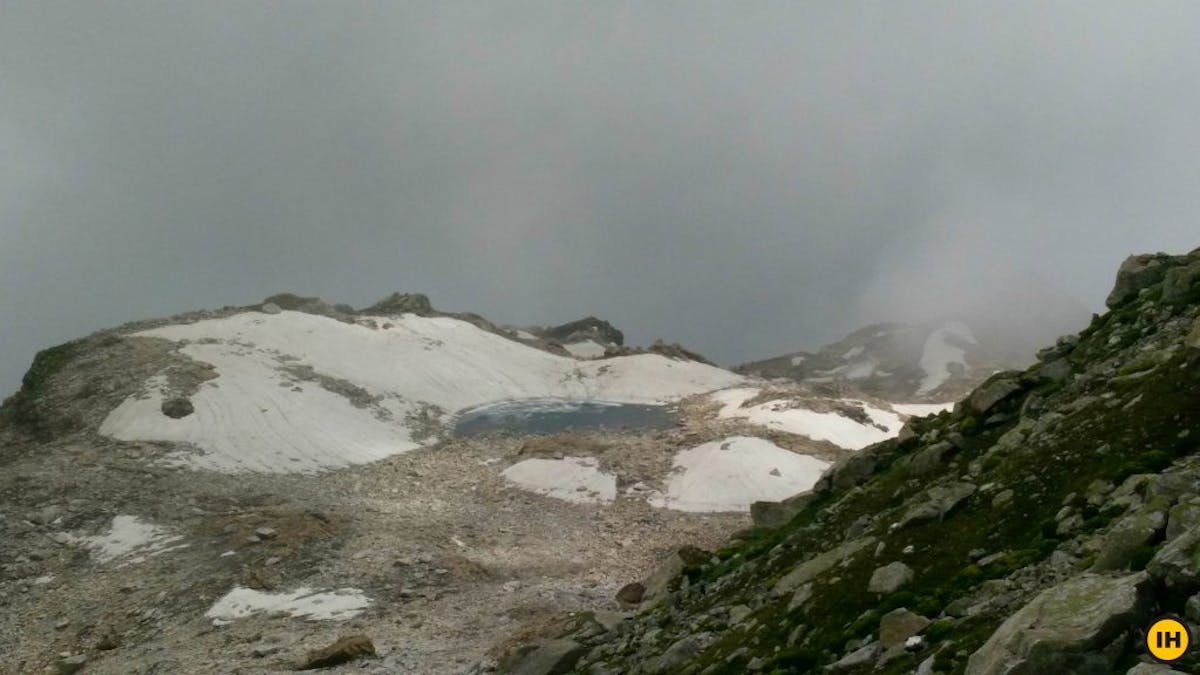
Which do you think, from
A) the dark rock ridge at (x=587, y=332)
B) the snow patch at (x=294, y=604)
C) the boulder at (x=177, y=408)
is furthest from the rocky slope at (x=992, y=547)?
the dark rock ridge at (x=587, y=332)

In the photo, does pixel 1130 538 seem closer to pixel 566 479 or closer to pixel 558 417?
pixel 566 479

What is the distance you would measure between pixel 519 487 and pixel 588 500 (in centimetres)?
508

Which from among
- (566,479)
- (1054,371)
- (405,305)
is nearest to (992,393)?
(1054,371)

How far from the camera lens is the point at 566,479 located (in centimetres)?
5759

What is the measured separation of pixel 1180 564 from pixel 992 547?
5.08 meters

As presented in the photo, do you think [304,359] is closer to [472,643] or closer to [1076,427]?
[472,643]

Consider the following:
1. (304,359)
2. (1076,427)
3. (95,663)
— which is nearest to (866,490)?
(1076,427)

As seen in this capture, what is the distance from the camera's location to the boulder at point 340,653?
29.3m

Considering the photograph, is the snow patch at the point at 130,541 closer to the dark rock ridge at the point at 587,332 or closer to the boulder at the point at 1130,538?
the boulder at the point at 1130,538

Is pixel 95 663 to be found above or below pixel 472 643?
above

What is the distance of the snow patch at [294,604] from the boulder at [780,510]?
693 inches

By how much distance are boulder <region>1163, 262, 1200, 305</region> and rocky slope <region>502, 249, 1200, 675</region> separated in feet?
0.15

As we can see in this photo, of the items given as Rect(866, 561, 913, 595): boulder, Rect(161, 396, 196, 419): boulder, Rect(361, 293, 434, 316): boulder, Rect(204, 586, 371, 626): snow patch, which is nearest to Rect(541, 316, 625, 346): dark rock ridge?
Rect(361, 293, 434, 316): boulder

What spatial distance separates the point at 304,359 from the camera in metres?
79.0
